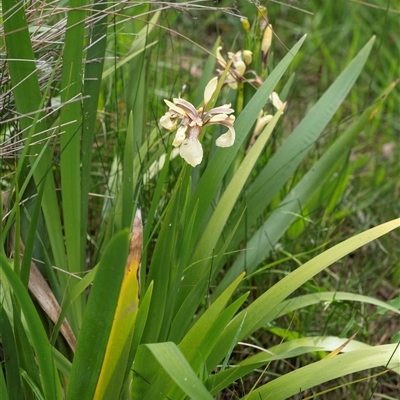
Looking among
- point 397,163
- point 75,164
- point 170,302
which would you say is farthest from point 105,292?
point 397,163

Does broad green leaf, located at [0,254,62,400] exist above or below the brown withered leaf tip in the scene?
below

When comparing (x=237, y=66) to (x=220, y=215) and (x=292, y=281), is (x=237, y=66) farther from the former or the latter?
(x=292, y=281)

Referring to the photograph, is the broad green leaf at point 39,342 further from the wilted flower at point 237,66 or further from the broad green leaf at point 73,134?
the wilted flower at point 237,66

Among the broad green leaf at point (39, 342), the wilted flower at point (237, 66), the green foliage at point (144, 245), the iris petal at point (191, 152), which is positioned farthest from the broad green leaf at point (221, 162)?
the broad green leaf at point (39, 342)

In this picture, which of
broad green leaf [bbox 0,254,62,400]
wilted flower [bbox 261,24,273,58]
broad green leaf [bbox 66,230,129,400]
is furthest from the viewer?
wilted flower [bbox 261,24,273,58]

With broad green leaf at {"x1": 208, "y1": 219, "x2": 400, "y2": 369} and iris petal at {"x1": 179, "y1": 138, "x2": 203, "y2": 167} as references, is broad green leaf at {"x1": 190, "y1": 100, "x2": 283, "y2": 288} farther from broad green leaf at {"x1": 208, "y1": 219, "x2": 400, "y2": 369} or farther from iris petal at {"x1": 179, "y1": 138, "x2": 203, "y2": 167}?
iris petal at {"x1": 179, "y1": 138, "x2": 203, "y2": 167}

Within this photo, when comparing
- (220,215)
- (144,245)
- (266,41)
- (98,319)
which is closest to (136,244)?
(98,319)

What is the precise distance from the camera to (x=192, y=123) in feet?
3.33

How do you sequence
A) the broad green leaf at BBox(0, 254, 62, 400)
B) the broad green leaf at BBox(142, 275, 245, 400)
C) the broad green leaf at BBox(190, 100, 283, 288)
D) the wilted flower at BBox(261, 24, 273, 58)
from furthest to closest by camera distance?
the wilted flower at BBox(261, 24, 273, 58)
the broad green leaf at BBox(190, 100, 283, 288)
the broad green leaf at BBox(142, 275, 245, 400)
the broad green leaf at BBox(0, 254, 62, 400)

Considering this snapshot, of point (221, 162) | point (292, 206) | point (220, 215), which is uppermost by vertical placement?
point (221, 162)

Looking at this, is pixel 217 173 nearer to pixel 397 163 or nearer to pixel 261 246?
pixel 261 246

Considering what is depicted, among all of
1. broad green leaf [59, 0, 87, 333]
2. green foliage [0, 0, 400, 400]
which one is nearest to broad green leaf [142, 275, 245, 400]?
green foliage [0, 0, 400, 400]

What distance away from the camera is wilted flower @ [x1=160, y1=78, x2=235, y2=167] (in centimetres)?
99

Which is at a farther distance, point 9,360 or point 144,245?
point 144,245
